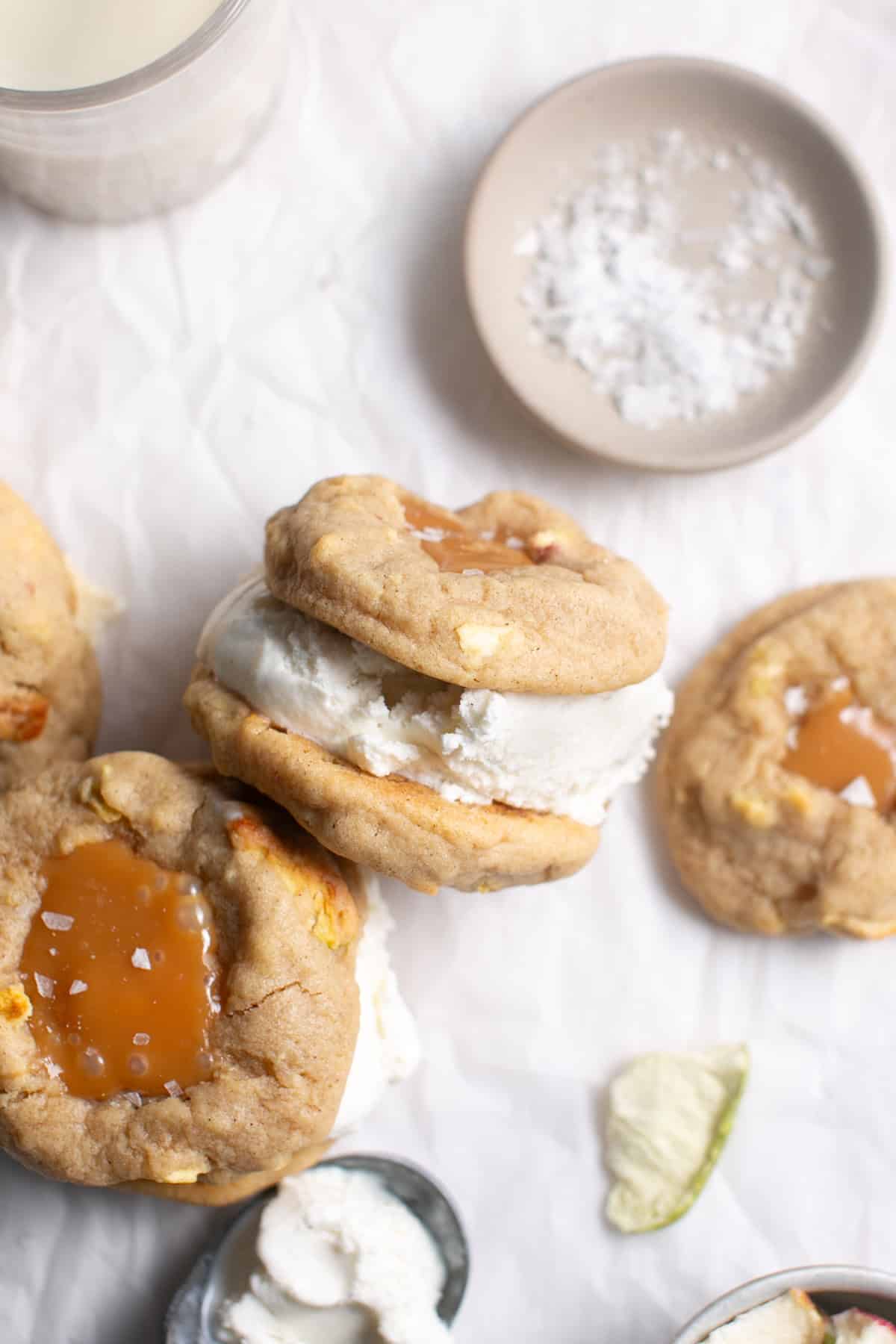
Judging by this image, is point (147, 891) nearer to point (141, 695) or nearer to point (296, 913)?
point (296, 913)

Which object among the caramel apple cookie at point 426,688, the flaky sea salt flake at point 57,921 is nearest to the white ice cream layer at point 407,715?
the caramel apple cookie at point 426,688

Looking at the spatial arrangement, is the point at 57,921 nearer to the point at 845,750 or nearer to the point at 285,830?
the point at 285,830

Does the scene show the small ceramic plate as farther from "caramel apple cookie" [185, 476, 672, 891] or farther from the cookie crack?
the cookie crack

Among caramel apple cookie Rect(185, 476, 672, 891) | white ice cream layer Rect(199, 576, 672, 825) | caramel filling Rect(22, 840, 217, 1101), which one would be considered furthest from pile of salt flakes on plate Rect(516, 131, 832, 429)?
caramel filling Rect(22, 840, 217, 1101)

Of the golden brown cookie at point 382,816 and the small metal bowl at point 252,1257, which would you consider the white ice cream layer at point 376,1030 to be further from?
the golden brown cookie at point 382,816

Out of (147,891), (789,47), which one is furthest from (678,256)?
(147,891)

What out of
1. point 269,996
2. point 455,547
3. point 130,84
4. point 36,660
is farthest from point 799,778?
point 130,84
